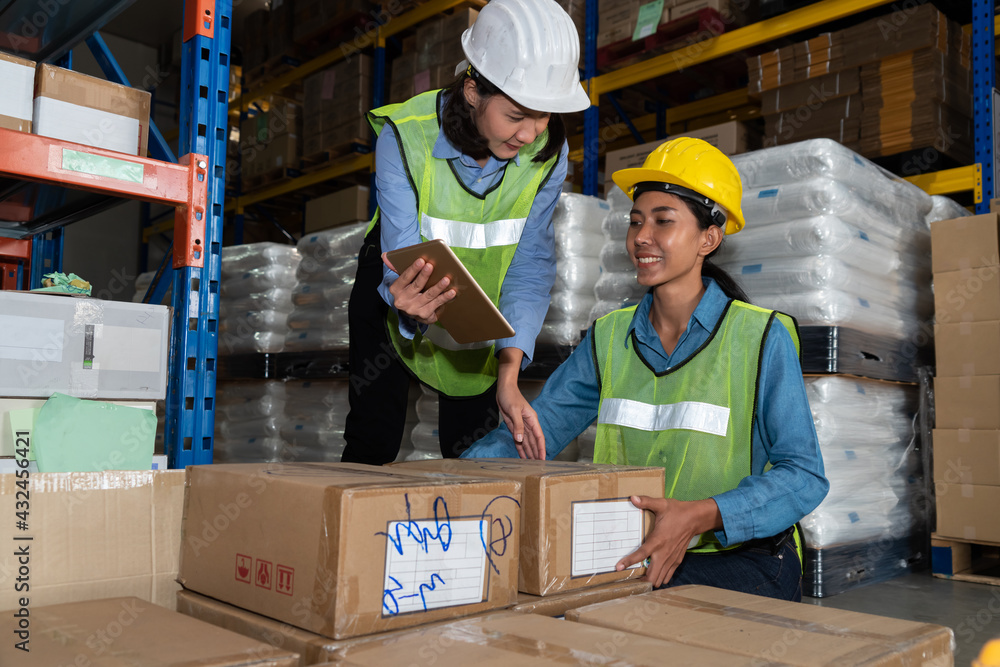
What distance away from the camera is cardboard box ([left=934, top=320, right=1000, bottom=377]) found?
9.27ft

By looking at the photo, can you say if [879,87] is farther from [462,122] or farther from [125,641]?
[125,641]

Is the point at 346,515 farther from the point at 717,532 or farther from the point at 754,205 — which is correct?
the point at 754,205

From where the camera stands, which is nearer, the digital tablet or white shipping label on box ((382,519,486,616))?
white shipping label on box ((382,519,486,616))

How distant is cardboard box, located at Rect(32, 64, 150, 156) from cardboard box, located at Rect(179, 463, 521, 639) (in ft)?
3.70

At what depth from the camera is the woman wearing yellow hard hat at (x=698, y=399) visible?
1.54 m

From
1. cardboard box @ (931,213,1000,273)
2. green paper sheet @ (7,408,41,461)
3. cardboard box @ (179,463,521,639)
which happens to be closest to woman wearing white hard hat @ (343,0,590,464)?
green paper sheet @ (7,408,41,461)

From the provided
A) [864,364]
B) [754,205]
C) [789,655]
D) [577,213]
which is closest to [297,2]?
[577,213]

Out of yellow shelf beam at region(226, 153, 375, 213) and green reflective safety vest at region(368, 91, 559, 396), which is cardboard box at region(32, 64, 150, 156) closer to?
green reflective safety vest at region(368, 91, 559, 396)

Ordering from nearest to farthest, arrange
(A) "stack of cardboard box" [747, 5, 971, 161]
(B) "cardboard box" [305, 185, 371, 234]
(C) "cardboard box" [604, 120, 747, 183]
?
1. (A) "stack of cardboard box" [747, 5, 971, 161]
2. (C) "cardboard box" [604, 120, 747, 183]
3. (B) "cardboard box" [305, 185, 371, 234]

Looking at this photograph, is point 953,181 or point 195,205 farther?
point 953,181

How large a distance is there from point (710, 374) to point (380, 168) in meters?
0.93

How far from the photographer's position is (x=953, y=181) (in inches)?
133

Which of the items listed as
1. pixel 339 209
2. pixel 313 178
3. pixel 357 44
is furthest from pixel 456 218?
pixel 313 178

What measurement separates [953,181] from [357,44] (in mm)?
3896
